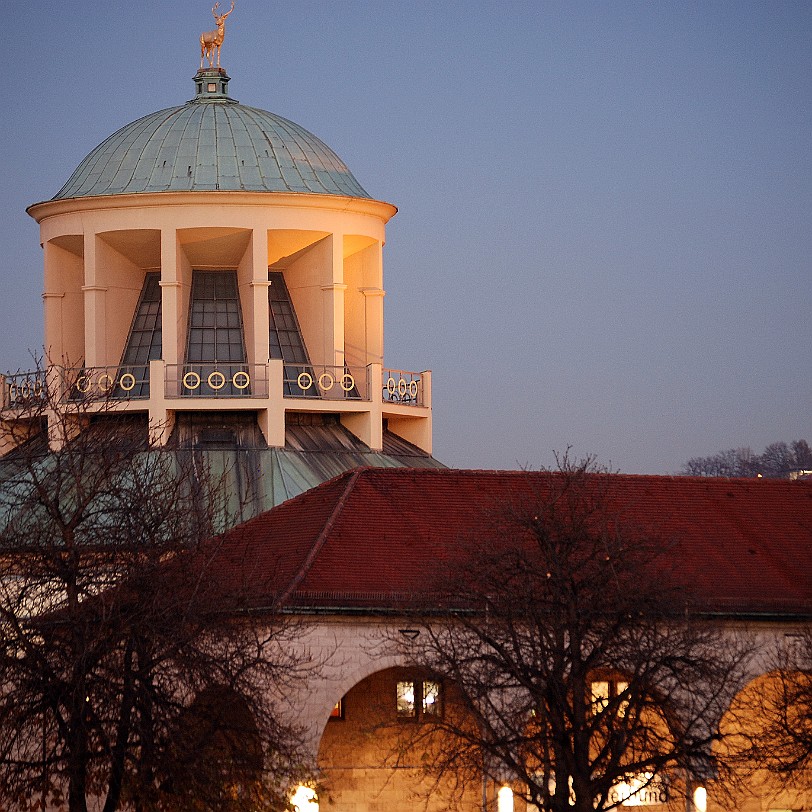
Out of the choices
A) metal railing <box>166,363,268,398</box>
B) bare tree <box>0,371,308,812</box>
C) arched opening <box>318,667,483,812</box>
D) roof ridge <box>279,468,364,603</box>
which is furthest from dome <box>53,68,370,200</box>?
bare tree <box>0,371,308,812</box>

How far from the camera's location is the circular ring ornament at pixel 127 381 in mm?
60156

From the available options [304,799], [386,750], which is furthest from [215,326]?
[304,799]

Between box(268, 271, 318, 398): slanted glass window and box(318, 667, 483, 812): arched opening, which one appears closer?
box(318, 667, 483, 812): arched opening

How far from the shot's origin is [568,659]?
4322 centimetres

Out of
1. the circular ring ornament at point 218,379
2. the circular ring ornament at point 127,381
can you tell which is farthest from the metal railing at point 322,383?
the circular ring ornament at point 127,381

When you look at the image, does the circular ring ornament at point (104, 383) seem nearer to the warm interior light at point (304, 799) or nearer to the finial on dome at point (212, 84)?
the finial on dome at point (212, 84)

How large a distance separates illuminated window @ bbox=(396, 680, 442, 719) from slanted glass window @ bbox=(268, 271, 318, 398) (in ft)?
41.1

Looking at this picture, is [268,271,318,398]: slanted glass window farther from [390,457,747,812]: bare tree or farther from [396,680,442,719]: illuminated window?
[390,457,747,812]: bare tree

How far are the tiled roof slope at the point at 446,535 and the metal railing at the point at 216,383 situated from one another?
315 inches

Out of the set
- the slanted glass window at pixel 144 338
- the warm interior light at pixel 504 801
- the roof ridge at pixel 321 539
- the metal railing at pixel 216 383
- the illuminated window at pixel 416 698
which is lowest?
the warm interior light at pixel 504 801

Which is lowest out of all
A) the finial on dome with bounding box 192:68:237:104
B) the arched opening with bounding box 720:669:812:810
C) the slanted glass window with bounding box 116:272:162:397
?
the arched opening with bounding box 720:669:812:810

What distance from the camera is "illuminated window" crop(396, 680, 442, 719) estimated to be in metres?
50.5

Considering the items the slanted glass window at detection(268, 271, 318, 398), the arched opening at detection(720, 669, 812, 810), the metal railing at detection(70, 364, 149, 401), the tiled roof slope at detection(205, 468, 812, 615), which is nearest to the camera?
the arched opening at detection(720, 669, 812, 810)

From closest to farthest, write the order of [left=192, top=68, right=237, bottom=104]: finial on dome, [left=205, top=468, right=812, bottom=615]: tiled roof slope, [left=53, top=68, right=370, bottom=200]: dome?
1. [left=205, top=468, right=812, bottom=615]: tiled roof slope
2. [left=53, top=68, right=370, bottom=200]: dome
3. [left=192, top=68, right=237, bottom=104]: finial on dome
